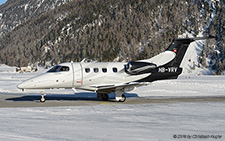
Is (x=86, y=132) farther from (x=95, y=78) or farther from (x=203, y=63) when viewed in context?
(x=203, y=63)

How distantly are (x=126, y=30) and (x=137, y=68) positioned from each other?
131m

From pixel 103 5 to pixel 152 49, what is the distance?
68.6 m

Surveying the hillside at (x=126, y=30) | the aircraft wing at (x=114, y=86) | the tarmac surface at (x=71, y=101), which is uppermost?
the hillside at (x=126, y=30)

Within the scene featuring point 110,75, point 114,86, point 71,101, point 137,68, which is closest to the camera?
point 114,86

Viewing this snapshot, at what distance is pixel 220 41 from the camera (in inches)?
4365

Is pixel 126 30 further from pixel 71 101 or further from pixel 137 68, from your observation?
pixel 71 101

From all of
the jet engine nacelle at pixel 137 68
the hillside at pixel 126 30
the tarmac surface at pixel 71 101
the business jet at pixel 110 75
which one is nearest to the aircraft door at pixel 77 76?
the business jet at pixel 110 75

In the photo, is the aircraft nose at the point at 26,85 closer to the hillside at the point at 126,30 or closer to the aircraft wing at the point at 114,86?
the aircraft wing at the point at 114,86

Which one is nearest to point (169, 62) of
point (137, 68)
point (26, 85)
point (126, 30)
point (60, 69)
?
point (137, 68)

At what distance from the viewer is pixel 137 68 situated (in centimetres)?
2231

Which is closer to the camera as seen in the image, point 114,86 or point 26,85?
point 26,85

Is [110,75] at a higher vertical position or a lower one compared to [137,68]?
lower

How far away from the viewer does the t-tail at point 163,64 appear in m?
22.4

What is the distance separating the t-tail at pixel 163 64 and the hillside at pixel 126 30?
77.5 metres
